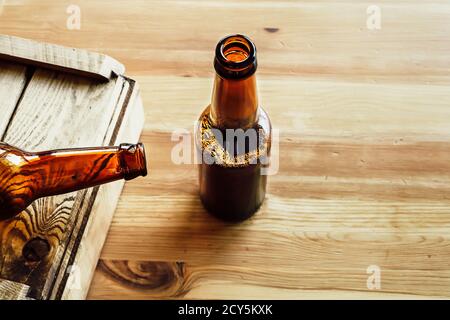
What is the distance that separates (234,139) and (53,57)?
28 cm

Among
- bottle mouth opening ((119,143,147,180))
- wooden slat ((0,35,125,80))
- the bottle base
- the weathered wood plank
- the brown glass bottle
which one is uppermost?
wooden slat ((0,35,125,80))

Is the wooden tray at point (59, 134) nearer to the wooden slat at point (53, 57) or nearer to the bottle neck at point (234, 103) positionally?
the wooden slat at point (53, 57)

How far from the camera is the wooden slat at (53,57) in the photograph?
2.24 feet

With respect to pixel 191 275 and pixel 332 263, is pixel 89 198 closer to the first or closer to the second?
pixel 191 275

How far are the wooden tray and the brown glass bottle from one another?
0.19 feet

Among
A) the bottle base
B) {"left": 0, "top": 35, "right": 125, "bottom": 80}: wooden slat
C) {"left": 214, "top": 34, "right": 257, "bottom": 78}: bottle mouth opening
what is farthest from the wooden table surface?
{"left": 214, "top": 34, "right": 257, "bottom": 78}: bottle mouth opening

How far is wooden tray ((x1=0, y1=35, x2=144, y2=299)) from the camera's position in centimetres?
59

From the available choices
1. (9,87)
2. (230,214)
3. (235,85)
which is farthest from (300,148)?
(9,87)

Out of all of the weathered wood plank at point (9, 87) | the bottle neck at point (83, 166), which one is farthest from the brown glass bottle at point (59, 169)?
the weathered wood plank at point (9, 87)

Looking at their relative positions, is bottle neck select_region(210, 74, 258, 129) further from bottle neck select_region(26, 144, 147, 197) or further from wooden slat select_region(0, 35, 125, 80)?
wooden slat select_region(0, 35, 125, 80)

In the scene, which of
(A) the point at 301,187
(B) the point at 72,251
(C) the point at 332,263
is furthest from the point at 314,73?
(B) the point at 72,251

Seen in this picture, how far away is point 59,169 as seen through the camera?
21.8 inches

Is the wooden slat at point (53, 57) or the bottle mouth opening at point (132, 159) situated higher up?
the wooden slat at point (53, 57)
